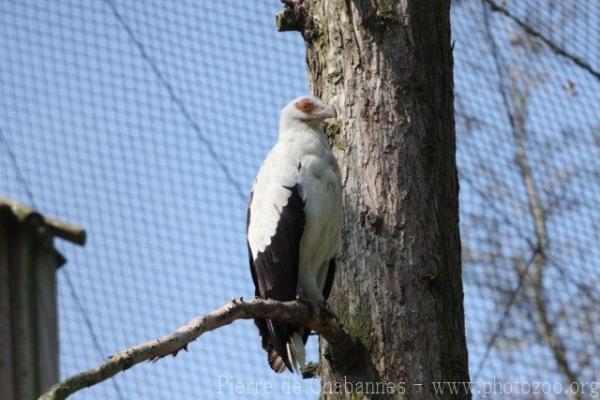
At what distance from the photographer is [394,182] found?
4.73 metres

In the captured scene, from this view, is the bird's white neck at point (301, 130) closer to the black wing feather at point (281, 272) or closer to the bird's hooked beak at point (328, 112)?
the bird's hooked beak at point (328, 112)

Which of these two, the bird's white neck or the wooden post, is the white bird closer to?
the bird's white neck

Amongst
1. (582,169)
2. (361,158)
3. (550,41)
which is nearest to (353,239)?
(361,158)

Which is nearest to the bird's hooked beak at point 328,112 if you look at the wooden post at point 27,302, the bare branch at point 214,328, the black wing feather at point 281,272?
the black wing feather at point 281,272

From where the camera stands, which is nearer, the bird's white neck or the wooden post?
the wooden post

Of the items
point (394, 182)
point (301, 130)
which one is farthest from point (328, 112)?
point (394, 182)

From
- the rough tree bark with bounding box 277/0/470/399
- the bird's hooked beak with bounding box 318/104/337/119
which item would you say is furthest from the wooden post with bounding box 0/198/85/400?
the bird's hooked beak with bounding box 318/104/337/119

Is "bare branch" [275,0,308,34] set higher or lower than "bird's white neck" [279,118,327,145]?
higher

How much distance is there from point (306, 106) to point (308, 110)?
1.8 inches

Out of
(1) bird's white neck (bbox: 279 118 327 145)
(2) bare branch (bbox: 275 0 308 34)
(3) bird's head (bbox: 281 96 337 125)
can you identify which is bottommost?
(1) bird's white neck (bbox: 279 118 327 145)

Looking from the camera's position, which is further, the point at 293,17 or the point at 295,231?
the point at 293,17

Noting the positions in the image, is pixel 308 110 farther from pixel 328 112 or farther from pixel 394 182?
pixel 394 182

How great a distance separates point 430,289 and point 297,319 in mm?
594

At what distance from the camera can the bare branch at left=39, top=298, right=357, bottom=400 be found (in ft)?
10.9
